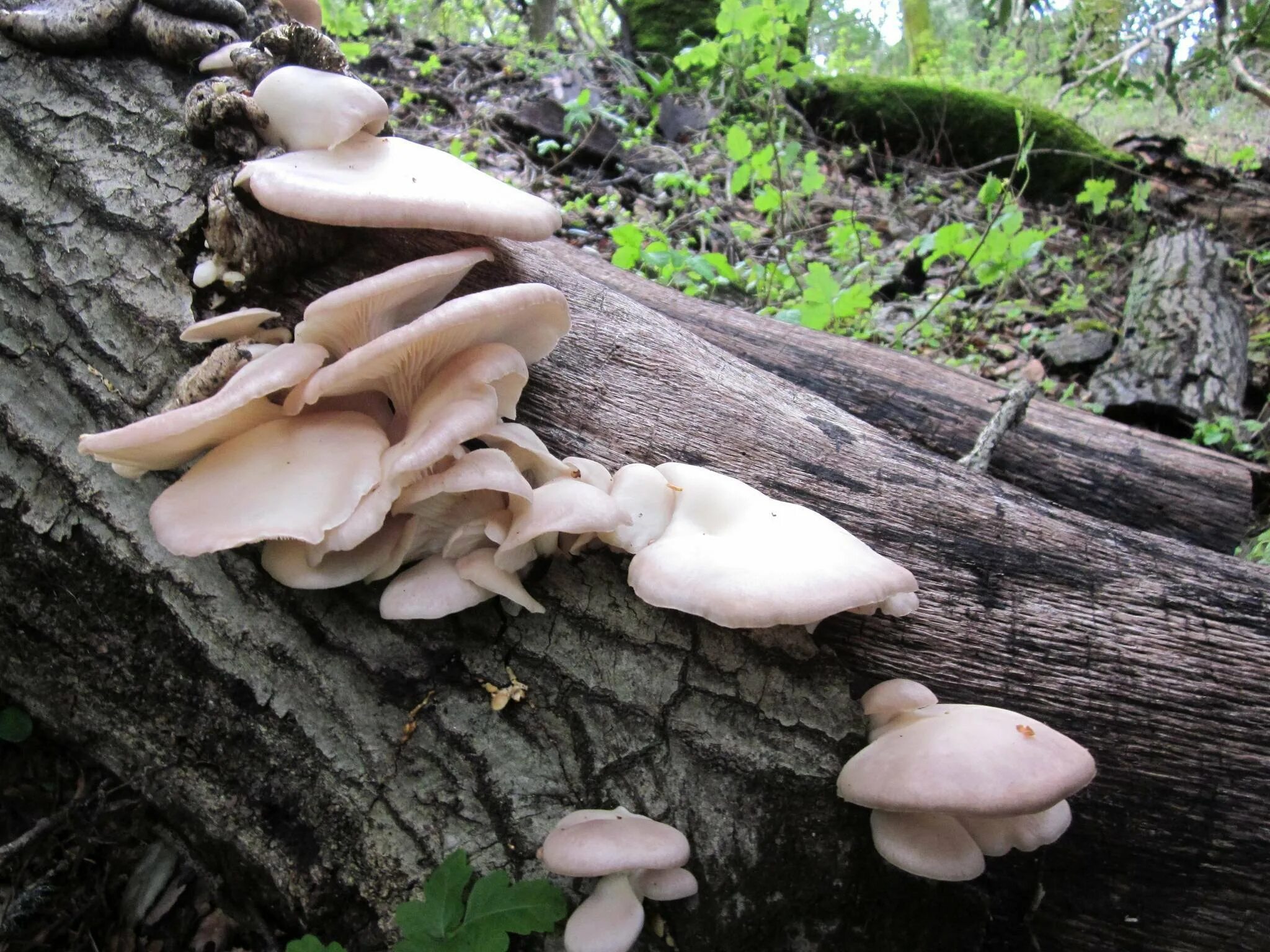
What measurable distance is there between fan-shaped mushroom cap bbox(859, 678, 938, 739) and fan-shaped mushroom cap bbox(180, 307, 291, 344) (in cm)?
160

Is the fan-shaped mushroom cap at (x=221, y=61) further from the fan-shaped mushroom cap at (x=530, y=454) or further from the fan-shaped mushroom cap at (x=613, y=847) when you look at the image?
the fan-shaped mushroom cap at (x=613, y=847)

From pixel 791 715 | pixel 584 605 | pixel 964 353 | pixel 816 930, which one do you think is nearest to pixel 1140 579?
pixel 791 715

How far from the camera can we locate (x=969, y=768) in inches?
56.5

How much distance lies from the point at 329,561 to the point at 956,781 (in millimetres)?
1306

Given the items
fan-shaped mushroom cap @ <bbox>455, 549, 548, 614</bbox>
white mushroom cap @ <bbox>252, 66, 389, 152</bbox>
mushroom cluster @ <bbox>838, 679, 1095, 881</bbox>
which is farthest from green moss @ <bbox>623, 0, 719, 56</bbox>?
mushroom cluster @ <bbox>838, 679, 1095, 881</bbox>

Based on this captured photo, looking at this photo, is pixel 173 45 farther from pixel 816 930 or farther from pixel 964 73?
pixel 964 73

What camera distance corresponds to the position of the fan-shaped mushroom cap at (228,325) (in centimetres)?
172

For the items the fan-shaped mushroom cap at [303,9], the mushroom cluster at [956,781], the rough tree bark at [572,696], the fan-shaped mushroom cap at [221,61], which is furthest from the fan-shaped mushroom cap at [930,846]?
the fan-shaped mushroom cap at [303,9]

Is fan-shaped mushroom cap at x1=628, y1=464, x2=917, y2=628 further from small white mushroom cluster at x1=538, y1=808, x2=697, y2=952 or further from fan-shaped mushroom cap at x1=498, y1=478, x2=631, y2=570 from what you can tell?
small white mushroom cluster at x1=538, y1=808, x2=697, y2=952

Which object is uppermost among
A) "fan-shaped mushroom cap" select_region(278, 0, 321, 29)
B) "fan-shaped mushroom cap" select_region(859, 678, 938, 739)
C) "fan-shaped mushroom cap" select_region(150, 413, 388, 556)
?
"fan-shaped mushroom cap" select_region(278, 0, 321, 29)

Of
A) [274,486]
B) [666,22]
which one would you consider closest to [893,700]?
[274,486]

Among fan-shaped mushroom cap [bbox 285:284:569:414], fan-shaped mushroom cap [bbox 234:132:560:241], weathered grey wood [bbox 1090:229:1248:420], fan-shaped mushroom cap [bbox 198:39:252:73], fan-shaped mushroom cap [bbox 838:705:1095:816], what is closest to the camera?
fan-shaped mushroom cap [bbox 838:705:1095:816]

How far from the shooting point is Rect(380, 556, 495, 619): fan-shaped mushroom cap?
1567mm

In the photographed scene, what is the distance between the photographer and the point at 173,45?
2.32 metres
